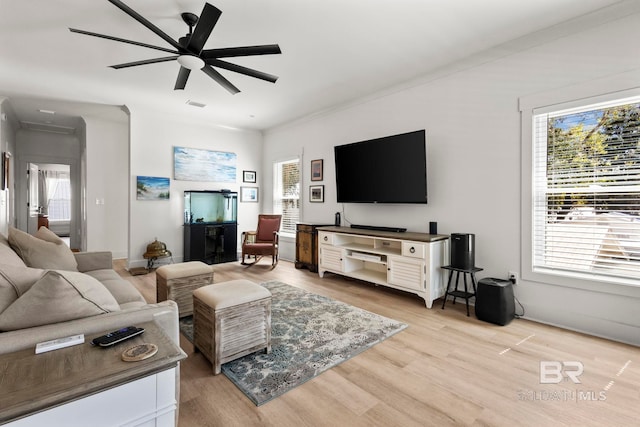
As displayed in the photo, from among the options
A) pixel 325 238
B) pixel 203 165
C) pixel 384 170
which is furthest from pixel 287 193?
pixel 384 170

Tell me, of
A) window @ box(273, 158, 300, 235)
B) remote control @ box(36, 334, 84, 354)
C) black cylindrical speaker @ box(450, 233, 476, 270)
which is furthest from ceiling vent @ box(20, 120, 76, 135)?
black cylindrical speaker @ box(450, 233, 476, 270)

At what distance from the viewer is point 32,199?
25.1ft

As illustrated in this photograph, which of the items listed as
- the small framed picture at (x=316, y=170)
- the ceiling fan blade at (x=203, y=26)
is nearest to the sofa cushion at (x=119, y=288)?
the ceiling fan blade at (x=203, y=26)

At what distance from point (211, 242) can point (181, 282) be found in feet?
9.28

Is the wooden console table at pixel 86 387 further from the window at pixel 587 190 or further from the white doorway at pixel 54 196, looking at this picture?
the white doorway at pixel 54 196

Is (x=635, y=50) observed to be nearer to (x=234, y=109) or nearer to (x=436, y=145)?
(x=436, y=145)

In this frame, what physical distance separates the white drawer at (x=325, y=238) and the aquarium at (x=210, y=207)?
2.21 meters

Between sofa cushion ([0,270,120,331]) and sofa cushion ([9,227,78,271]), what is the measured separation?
1.35m

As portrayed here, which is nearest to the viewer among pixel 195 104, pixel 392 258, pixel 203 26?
pixel 203 26

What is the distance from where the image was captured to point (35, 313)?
116 centimetres

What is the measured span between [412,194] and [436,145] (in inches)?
26.5

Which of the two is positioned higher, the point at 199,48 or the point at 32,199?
the point at 199,48

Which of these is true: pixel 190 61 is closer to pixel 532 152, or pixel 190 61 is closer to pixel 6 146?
pixel 532 152

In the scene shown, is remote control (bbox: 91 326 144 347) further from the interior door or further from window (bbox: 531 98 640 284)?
the interior door
